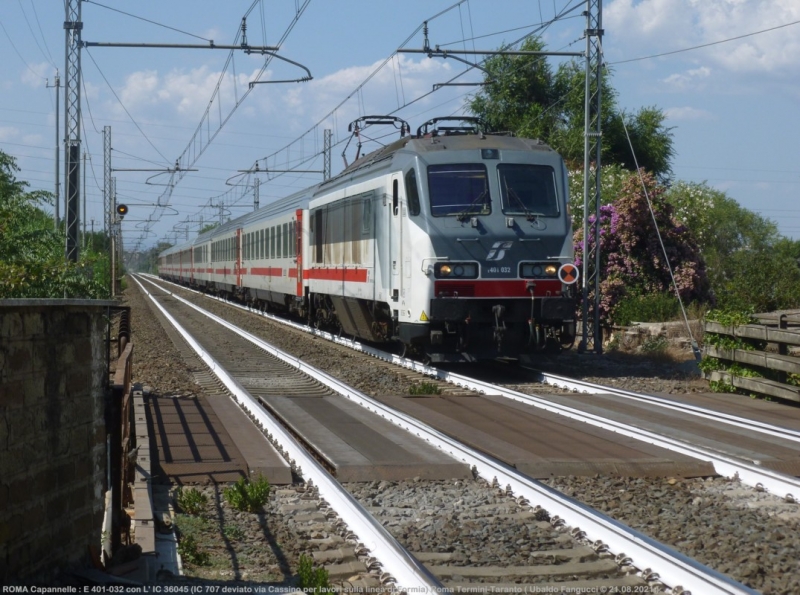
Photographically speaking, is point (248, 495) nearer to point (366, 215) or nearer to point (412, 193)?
point (412, 193)

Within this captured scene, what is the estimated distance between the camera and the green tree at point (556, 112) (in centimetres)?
4797

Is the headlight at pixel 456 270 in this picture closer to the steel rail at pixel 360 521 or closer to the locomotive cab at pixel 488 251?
the locomotive cab at pixel 488 251

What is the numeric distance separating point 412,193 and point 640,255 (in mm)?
9198

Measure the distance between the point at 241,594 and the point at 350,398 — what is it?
23.9 feet

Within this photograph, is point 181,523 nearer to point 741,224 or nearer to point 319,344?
point 319,344

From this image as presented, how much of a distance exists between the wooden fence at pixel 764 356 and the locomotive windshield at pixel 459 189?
346 cm

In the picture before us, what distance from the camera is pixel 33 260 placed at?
12031 mm

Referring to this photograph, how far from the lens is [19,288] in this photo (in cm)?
1076

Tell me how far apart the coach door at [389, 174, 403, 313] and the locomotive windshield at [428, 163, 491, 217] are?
1.95ft

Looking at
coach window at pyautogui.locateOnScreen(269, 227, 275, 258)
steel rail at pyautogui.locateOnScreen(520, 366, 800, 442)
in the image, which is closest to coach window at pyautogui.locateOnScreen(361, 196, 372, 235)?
steel rail at pyautogui.locateOnScreen(520, 366, 800, 442)

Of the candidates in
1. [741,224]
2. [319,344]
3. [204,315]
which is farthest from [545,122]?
[319,344]

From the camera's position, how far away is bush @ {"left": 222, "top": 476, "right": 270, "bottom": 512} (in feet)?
21.2

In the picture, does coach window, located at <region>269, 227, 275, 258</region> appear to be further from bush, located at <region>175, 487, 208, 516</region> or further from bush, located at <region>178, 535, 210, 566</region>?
bush, located at <region>178, 535, 210, 566</region>

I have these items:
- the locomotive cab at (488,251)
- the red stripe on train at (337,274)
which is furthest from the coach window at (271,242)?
the locomotive cab at (488,251)
